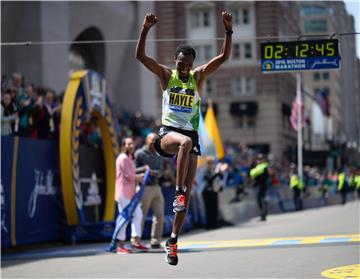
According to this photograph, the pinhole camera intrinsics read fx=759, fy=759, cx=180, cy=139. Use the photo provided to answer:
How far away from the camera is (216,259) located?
10.5 meters

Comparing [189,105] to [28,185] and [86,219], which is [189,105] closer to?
[28,185]

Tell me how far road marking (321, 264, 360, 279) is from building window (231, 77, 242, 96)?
165 feet

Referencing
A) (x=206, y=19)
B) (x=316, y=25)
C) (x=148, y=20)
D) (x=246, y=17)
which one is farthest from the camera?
(x=316, y=25)

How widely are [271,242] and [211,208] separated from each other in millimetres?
6055

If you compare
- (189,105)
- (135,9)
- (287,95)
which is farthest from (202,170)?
(287,95)

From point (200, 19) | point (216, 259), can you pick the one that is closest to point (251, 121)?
point (200, 19)

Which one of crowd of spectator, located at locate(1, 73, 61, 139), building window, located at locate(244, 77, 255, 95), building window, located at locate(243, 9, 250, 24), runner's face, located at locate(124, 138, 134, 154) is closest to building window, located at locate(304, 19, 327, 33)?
building window, located at locate(244, 77, 255, 95)

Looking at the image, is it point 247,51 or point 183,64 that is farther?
point 247,51

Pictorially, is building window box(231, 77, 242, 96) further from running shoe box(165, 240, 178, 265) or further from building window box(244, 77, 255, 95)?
running shoe box(165, 240, 178, 265)

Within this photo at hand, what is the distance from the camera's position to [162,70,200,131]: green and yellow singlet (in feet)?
25.5

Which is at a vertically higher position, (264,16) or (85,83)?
(264,16)

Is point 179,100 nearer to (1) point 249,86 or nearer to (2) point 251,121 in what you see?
(2) point 251,121

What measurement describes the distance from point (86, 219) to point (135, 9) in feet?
67.9

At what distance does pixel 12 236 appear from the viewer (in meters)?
13.4
